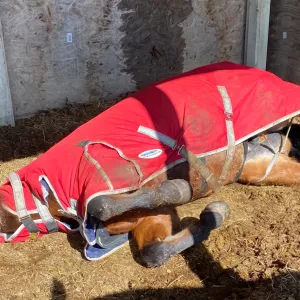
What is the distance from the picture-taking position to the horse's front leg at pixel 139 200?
3074 millimetres

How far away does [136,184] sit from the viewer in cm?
337

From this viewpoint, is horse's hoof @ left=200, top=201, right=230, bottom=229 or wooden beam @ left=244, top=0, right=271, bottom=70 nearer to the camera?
horse's hoof @ left=200, top=201, right=230, bottom=229

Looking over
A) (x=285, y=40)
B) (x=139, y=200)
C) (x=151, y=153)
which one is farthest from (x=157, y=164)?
(x=285, y=40)

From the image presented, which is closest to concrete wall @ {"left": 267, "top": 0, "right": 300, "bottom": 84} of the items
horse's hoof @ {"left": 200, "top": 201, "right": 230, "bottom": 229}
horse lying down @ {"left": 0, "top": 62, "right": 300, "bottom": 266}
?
horse lying down @ {"left": 0, "top": 62, "right": 300, "bottom": 266}

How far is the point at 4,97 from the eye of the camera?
553cm

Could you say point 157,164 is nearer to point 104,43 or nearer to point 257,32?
point 104,43

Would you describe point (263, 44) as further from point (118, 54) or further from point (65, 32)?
point (65, 32)

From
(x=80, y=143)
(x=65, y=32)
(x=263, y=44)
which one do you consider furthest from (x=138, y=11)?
(x=80, y=143)

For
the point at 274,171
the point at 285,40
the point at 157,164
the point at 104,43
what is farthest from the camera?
the point at 285,40

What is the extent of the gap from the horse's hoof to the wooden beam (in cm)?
345

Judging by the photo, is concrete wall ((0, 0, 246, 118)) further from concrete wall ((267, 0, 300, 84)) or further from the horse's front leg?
the horse's front leg

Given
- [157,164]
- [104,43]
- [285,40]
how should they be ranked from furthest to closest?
[285,40] < [104,43] < [157,164]

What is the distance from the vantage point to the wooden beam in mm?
6293

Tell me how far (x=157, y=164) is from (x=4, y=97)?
261cm
